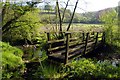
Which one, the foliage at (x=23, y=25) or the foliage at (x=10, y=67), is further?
the foliage at (x=23, y=25)

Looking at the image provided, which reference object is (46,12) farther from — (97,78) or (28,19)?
(97,78)

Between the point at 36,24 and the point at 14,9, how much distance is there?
2.40 metres

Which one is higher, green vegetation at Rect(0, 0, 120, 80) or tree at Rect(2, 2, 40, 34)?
tree at Rect(2, 2, 40, 34)

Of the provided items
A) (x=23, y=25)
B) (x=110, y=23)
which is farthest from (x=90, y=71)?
(x=23, y=25)

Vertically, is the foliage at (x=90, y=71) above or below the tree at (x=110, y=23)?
below

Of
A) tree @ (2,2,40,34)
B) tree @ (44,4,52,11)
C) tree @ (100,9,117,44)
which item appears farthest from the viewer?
tree @ (44,4,52,11)

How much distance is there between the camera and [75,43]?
1168cm

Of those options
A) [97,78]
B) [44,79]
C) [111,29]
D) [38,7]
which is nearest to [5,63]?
[44,79]

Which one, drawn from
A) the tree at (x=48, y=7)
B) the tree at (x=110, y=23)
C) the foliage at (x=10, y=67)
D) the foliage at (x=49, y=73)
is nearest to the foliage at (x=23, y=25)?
the tree at (x=48, y=7)

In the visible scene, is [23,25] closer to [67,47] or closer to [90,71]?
[67,47]

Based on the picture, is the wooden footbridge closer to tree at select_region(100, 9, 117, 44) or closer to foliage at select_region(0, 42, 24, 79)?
tree at select_region(100, 9, 117, 44)

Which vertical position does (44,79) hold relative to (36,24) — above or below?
below

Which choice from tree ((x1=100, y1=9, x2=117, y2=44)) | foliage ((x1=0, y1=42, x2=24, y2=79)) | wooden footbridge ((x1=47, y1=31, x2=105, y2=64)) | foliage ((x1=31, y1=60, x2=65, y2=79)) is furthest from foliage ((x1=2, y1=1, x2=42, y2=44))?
foliage ((x1=31, y1=60, x2=65, y2=79))

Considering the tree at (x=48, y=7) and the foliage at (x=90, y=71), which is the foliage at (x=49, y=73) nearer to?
the foliage at (x=90, y=71)
